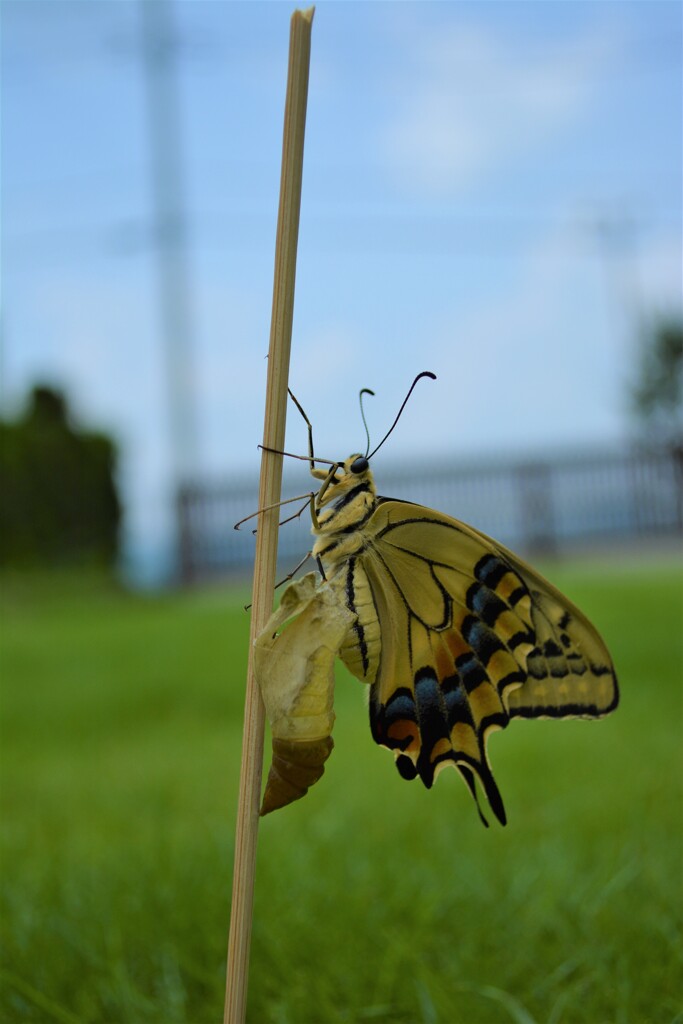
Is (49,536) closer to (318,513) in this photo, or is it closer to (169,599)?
(169,599)

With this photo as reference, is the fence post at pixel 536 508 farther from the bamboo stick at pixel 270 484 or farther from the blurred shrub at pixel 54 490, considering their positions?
the bamboo stick at pixel 270 484

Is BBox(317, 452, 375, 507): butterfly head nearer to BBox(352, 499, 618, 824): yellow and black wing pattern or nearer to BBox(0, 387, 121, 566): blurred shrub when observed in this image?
BBox(352, 499, 618, 824): yellow and black wing pattern

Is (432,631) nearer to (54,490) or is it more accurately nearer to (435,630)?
(435,630)

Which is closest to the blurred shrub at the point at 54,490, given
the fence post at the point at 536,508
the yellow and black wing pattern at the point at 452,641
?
the fence post at the point at 536,508

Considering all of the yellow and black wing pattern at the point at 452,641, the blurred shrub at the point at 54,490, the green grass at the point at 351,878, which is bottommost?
the green grass at the point at 351,878

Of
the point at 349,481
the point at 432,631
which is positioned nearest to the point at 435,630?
the point at 432,631

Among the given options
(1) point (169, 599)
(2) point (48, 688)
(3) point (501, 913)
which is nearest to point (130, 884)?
(3) point (501, 913)
